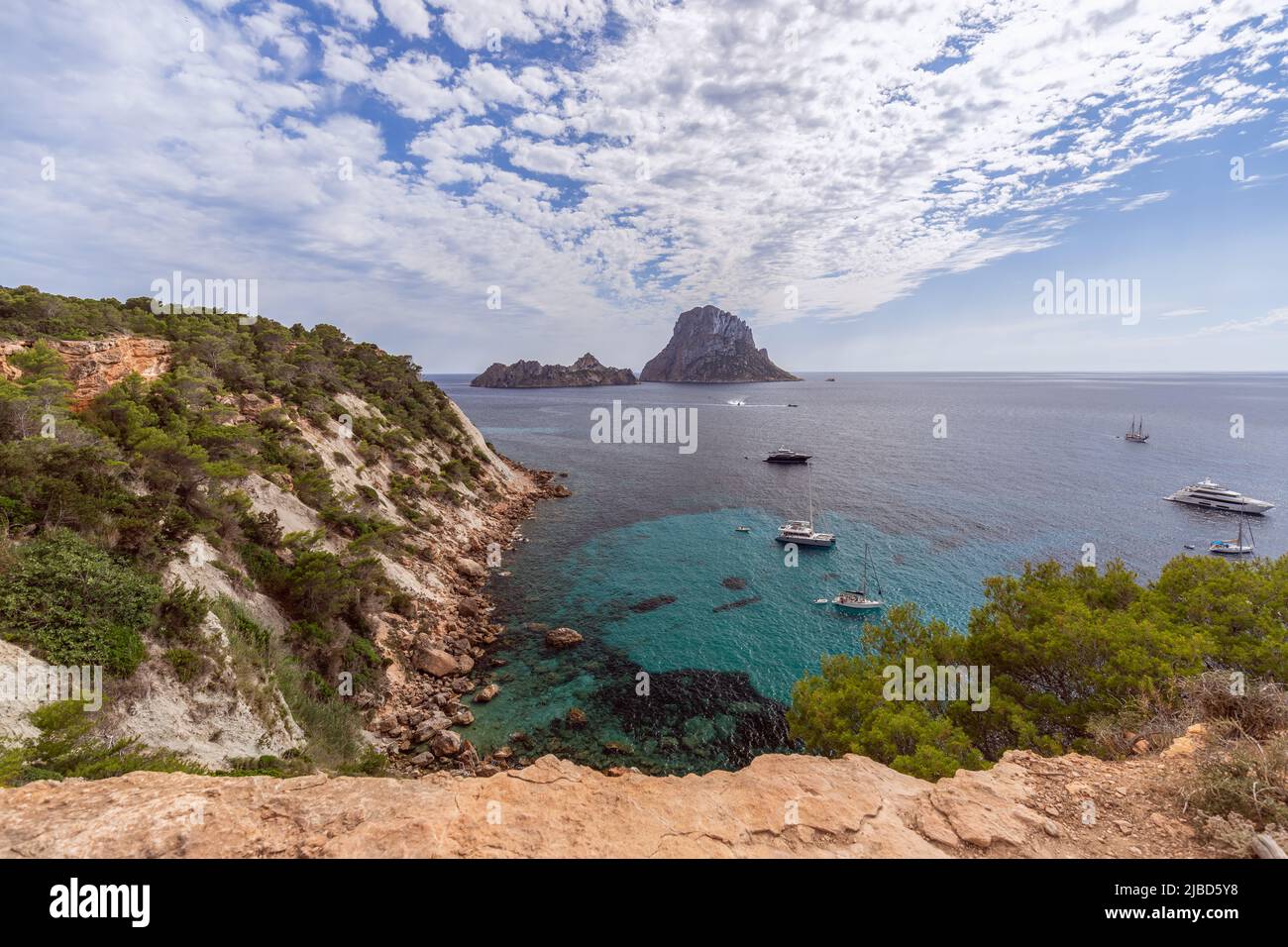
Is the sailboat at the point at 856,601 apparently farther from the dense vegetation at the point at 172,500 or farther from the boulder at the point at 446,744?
the dense vegetation at the point at 172,500

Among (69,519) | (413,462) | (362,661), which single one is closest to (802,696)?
(362,661)

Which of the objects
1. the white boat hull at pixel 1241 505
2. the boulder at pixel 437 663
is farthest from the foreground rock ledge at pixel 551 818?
the white boat hull at pixel 1241 505

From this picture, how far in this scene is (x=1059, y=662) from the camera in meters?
15.3

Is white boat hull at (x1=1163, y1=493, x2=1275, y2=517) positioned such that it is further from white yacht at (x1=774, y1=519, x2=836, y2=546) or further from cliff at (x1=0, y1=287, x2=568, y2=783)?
cliff at (x1=0, y1=287, x2=568, y2=783)

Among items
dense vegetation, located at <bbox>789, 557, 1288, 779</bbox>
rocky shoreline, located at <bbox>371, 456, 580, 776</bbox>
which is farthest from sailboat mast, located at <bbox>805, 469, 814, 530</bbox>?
rocky shoreline, located at <bbox>371, 456, 580, 776</bbox>

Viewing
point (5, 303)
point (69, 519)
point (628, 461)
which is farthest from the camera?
point (628, 461)

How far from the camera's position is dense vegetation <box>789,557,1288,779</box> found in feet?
44.0

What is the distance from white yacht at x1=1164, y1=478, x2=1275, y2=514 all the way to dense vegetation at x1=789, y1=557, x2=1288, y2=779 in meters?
50.9

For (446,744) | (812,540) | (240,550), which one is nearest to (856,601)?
(812,540)

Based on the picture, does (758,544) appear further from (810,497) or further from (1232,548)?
(1232,548)

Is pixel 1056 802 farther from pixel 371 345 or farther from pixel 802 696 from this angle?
pixel 371 345
